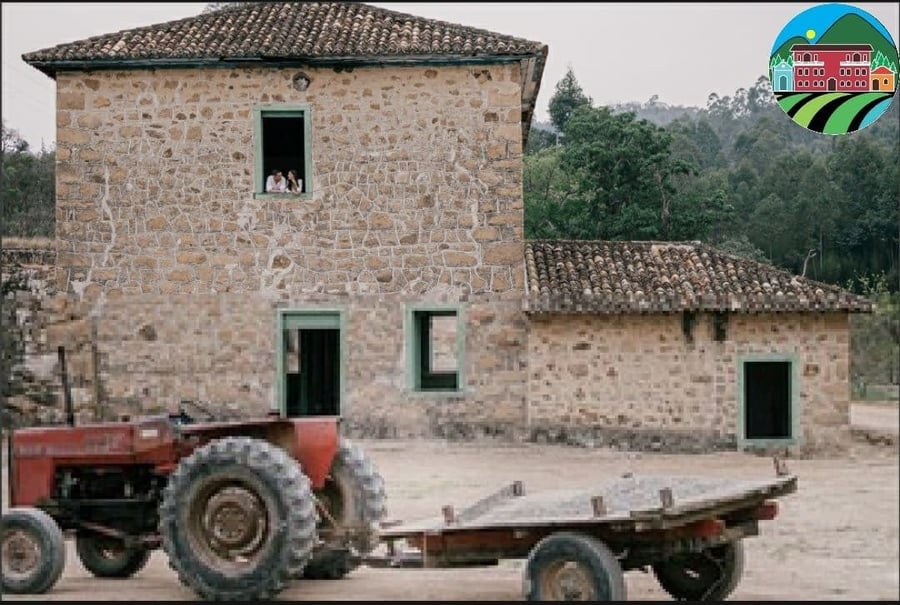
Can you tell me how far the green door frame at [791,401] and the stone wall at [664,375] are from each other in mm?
50

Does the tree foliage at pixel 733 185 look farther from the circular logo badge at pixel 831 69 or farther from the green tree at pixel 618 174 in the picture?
the circular logo badge at pixel 831 69

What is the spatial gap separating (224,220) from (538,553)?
10829 millimetres

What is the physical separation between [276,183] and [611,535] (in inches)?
438

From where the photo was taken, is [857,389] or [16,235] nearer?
[857,389]

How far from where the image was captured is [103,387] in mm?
17188

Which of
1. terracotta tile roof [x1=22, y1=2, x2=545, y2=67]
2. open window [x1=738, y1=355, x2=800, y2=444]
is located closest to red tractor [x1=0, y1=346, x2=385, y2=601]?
open window [x1=738, y1=355, x2=800, y2=444]

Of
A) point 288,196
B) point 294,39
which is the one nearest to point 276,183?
point 288,196

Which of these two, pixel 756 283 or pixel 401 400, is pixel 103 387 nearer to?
pixel 401 400

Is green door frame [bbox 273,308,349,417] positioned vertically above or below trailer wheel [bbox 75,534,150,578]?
above

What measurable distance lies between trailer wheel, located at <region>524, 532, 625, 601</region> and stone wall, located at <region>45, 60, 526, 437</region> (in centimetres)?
989

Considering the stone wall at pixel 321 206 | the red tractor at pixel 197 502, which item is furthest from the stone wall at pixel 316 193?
the red tractor at pixel 197 502

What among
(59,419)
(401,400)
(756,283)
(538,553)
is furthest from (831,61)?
(59,419)

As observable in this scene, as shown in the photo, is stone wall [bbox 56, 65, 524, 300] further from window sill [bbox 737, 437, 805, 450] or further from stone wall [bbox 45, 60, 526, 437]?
window sill [bbox 737, 437, 805, 450]

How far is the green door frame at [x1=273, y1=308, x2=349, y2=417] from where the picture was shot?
17312 millimetres
